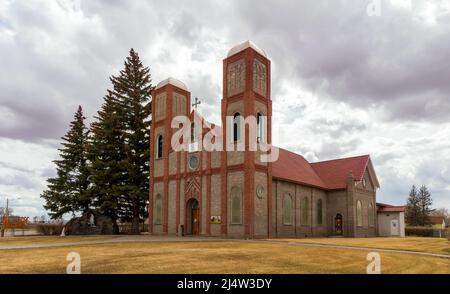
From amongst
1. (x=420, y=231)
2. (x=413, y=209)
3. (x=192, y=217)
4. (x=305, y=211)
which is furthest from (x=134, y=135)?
(x=413, y=209)

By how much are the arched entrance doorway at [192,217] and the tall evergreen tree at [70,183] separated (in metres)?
12.6

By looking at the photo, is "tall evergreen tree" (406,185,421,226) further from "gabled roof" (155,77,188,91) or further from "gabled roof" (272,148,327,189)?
"gabled roof" (155,77,188,91)

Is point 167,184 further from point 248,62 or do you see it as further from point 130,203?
point 248,62

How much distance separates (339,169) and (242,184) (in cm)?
2031

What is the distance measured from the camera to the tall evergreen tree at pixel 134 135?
41.7 meters

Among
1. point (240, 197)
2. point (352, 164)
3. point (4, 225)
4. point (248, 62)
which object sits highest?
point (248, 62)

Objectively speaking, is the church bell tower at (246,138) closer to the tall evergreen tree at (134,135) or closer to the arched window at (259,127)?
the arched window at (259,127)

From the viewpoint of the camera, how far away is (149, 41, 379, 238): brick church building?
102 ft

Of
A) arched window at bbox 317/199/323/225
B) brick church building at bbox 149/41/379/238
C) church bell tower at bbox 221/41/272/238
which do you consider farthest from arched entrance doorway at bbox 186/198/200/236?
arched window at bbox 317/199/323/225

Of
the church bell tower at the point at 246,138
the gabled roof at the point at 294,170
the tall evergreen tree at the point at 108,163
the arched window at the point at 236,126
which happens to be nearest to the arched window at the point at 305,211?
the gabled roof at the point at 294,170

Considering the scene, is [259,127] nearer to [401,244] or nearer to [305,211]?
[305,211]

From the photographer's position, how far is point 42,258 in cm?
1559

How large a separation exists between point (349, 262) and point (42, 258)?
1213cm
